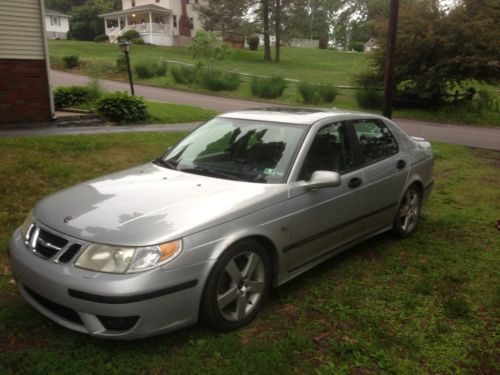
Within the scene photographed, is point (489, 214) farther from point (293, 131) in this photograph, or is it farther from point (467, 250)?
point (293, 131)

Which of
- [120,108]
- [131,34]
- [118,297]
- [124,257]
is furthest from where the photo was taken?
[131,34]

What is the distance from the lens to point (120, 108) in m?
12.9

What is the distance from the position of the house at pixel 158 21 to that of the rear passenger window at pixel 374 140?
2023 inches

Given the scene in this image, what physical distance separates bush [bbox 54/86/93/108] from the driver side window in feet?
37.6

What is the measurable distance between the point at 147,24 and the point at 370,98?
37.9 meters

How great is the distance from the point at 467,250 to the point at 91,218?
397 centimetres

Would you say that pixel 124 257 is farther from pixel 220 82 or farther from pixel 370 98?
pixel 220 82

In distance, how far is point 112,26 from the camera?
6169cm

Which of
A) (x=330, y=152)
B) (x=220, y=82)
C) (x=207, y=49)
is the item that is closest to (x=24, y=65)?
(x=330, y=152)

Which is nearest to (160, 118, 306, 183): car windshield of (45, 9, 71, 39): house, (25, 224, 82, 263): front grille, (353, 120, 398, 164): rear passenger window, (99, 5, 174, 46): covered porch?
(353, 120, 398, 164): rear passenger window

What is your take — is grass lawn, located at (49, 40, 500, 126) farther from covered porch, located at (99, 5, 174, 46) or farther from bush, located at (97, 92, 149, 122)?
bush, located at (97, 92, 149, 122)

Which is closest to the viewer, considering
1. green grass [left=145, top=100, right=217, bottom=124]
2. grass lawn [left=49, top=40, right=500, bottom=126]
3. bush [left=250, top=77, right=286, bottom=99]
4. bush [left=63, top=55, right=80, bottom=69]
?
green grass [left=145, top=100, right=217, bottom=124]

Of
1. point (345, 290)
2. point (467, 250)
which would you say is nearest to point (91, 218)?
point (345, 290)

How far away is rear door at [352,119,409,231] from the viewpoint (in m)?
4.72
